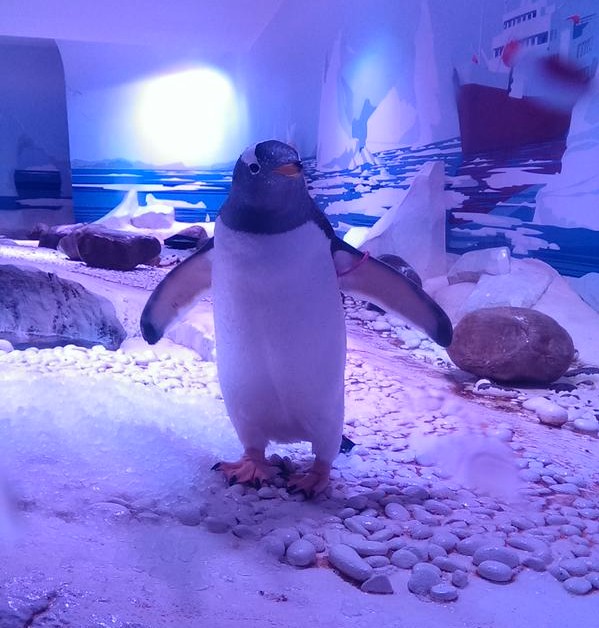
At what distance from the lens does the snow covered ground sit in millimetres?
894

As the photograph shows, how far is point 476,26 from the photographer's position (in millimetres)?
2982

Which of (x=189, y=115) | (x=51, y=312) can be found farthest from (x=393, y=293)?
(x=189, y=115)

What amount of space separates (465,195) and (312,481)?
216cm

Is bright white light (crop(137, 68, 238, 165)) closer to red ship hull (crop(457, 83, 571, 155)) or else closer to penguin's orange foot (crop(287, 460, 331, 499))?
red ship hull (crop(457, 83, 571, 155))

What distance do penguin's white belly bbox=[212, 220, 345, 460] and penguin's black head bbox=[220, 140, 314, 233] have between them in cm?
3

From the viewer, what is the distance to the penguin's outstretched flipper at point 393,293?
151cm

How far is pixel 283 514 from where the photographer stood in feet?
4.32

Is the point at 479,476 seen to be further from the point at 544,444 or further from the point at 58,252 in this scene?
the point at 58,252

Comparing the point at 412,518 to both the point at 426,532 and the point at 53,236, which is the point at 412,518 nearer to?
the point at 426,532

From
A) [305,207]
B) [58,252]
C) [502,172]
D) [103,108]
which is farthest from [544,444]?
[103,108]

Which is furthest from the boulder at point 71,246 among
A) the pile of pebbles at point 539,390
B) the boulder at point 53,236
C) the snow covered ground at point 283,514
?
the pile of pebbles at point 539,390

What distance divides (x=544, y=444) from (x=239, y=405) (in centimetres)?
104

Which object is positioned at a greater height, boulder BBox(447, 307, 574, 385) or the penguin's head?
the penguin's head

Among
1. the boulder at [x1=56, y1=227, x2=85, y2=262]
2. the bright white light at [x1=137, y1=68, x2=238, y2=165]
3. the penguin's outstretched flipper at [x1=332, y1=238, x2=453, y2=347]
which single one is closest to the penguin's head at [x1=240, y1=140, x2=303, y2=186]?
the penguin's outstretched flipper at [x1=332, y1=238, x2=453, y2=347]
